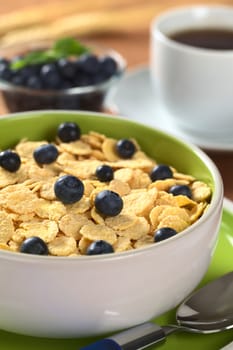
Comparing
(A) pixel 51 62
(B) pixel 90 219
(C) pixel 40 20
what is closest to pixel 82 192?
(B) pixel 90 219

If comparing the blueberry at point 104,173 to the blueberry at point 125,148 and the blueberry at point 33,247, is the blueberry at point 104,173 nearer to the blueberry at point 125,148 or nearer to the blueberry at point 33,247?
the blueberry at point 125,148

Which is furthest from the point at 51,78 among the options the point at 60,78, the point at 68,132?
the point at 68,132

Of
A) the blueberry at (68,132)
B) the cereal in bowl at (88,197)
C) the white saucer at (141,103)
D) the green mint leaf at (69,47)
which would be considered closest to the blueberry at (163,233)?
the cereal in bowl at (88,197)

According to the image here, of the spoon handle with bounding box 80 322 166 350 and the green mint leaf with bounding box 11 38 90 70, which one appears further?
the green mint leaf with bounding box 11 38 90 70

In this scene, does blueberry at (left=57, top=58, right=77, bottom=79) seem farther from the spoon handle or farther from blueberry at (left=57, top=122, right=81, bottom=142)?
the spoon handle

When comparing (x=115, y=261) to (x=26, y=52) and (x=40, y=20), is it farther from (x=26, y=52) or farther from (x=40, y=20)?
(x=40, y=20)

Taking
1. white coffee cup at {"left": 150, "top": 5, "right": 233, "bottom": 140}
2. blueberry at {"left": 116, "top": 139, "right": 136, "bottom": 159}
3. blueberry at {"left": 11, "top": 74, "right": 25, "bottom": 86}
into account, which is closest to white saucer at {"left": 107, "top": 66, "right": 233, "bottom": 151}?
white coffee cup at {"left": 150, "top": 5, "right": 233, "bottom": 140}
